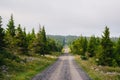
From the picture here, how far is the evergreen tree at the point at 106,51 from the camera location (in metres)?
58.0

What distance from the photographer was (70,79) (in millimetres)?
28688

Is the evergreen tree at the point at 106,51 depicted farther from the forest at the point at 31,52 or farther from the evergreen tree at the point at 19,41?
the evergreen tree at the point at 19,41

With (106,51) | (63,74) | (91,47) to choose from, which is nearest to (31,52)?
(91,47)

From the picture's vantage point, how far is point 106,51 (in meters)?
58.3

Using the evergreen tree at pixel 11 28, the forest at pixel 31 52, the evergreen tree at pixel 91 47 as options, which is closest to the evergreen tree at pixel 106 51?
the forest at pixel 31 52

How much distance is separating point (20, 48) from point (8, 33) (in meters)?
5.82

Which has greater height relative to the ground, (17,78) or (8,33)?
(8,33)

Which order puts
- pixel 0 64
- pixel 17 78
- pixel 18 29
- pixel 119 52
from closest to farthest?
pixel 17 78 < pixel 0 64 < pixel 18 29 < pixel 119 52

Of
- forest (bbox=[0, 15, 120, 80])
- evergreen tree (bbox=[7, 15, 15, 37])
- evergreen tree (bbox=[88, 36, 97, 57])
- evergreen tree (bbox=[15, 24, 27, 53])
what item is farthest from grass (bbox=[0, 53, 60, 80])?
evergreen tree (bbox=[88, 36, 97, 57])

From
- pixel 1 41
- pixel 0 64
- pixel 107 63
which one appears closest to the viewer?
pixel 0 64

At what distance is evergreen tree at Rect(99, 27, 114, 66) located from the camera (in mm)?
58019

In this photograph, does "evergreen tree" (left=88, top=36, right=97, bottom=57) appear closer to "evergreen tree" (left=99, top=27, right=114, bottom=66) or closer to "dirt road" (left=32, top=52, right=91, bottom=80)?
"evergreen tree" (left=99, top=27, right=114, bottom=66)

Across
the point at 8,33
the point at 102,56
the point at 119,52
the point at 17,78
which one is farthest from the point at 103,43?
the point at 17,78

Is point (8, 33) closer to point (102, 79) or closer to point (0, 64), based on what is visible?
point (0, 64)
